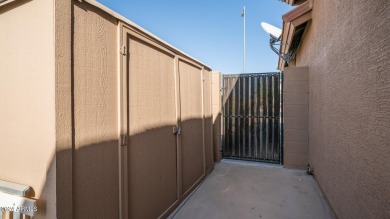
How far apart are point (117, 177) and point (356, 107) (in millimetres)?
2203

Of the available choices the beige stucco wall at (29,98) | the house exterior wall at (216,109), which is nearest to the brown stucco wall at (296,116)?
the house exterior wall at (216,109)

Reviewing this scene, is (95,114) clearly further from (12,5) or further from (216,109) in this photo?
(216,109)

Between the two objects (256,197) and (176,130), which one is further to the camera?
(256,197)

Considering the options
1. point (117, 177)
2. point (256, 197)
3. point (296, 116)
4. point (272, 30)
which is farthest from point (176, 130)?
point (272, 30)

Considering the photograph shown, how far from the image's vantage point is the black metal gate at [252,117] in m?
4.71

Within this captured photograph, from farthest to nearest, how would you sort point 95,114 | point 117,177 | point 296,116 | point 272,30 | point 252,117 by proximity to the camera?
point 272,30 < point 252,117 < point 296,116 < point 117,177 < point 95,114

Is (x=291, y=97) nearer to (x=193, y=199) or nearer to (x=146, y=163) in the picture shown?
(x=193, y=199)

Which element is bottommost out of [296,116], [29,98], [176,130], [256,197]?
[256,197]

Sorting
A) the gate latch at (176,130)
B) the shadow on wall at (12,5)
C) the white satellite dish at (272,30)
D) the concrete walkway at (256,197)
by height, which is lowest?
the concrete walkway at (256,197)

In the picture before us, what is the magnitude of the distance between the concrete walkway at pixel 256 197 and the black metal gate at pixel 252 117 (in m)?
0.72

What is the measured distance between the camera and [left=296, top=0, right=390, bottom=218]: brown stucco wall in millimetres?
1342

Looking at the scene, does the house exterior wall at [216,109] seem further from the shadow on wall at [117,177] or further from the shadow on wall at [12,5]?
the shadow on wall at [12,5]

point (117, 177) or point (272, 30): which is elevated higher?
point (272, 30)

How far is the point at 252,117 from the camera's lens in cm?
489
